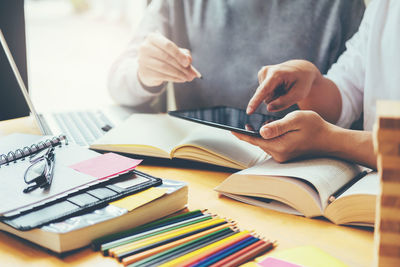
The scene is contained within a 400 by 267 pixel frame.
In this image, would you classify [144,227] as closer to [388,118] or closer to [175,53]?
[388,118]

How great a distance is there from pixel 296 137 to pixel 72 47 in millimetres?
3069

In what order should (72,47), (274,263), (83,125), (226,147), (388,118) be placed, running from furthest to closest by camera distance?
(72,47), (83,125), (226,147), (274,263), (388,118)

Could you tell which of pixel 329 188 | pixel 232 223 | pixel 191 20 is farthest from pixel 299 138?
pixel 191 20

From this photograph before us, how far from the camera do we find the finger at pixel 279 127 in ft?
2.23

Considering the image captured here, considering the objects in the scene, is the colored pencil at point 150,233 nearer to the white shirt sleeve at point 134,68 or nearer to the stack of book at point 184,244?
the stack of book at point 184,244

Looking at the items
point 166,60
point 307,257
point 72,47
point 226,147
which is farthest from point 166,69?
point 72,47

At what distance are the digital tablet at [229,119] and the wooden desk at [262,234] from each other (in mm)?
111

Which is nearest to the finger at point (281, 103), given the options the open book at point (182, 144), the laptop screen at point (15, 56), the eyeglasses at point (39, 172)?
the open book at point (182, 144)

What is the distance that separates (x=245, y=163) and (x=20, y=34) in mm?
668

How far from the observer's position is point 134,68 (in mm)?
1247

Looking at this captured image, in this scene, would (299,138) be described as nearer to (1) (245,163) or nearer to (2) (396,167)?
(1) (245,163)

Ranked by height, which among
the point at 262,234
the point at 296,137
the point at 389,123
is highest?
the point at 389,123

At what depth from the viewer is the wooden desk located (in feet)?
1.62

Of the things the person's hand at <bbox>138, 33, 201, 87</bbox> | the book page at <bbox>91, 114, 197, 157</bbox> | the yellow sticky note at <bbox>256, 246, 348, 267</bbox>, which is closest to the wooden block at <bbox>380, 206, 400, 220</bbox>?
the yellow sticky note at <bbox>256, 246, 348, 267</bbox>
